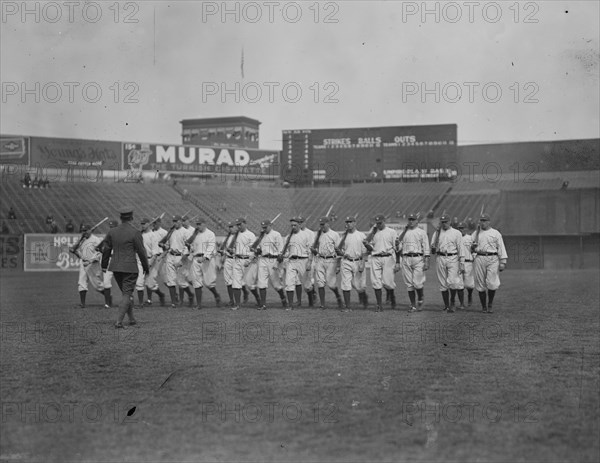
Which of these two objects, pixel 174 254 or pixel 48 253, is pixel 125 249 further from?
pixel 48 253

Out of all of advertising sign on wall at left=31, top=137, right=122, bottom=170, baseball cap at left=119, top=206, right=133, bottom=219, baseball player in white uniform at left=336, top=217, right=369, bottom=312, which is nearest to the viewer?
baseball cap at left=119, top=206, right=133, bottom=219

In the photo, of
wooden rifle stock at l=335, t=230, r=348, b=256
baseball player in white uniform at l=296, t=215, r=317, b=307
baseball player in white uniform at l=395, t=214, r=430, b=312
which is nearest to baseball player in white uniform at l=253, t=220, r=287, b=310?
baseball player in white uniform at l=296, t=215, r=317, b=307

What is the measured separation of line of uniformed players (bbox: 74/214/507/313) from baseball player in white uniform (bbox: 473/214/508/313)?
2cm

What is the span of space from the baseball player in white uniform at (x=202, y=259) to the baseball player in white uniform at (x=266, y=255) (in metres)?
1.28

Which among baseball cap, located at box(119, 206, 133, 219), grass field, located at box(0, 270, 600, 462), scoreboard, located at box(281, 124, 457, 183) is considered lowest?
grass field, located at box(0, 270, 600, 462)

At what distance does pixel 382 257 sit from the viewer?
54.1ft

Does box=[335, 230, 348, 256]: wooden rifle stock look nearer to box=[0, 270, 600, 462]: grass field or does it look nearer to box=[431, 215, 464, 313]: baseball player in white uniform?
box=[431, 215, 464, 313]: baseball player in white uniform

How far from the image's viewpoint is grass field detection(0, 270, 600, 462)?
585cm

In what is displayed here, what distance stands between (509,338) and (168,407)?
21.3ft

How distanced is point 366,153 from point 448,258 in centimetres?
3618

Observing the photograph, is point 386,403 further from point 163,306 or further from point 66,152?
point 66,152

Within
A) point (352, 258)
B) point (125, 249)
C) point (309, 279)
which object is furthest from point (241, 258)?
point (125, 249)

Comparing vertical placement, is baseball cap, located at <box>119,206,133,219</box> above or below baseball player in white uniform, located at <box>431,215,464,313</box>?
above

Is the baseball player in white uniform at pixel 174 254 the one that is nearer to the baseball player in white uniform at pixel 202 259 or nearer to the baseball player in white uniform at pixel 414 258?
the baseball player in white uniform at pixel 202 259
